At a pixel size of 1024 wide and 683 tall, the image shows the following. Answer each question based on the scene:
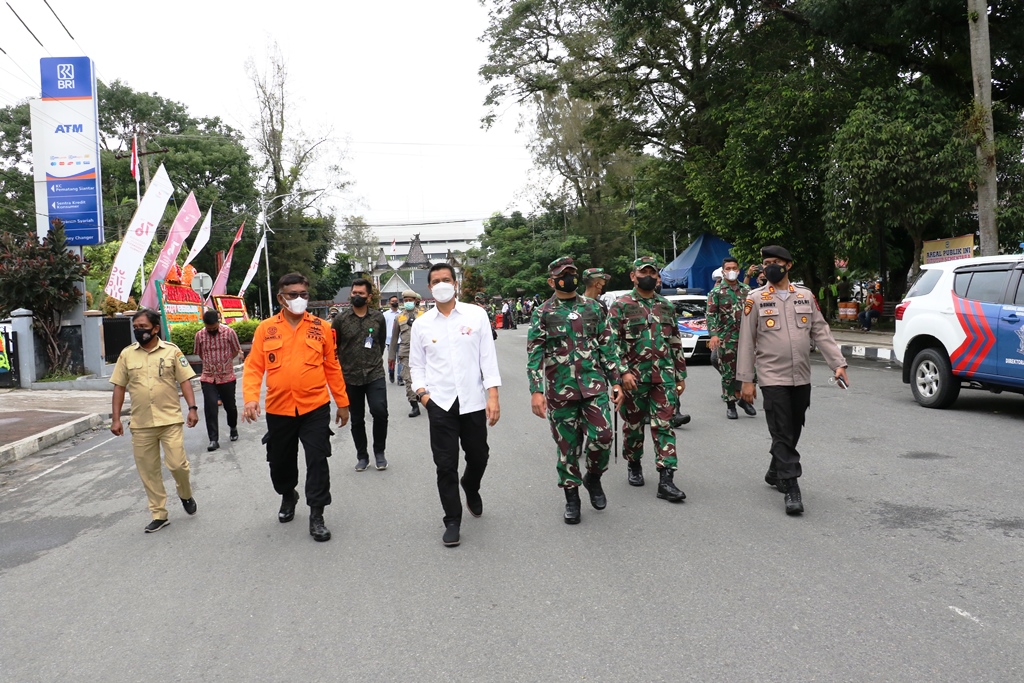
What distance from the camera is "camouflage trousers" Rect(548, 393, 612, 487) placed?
5.55 m

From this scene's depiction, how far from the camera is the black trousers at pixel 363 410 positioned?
7.81m

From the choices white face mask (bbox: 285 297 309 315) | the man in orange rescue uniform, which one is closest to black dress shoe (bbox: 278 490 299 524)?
the man in orange rescue uniform

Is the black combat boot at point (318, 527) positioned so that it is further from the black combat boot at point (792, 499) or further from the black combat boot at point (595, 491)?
the black combat boot at point (792, 499)

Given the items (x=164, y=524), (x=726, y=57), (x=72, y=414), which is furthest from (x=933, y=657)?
(x=726, y=57)

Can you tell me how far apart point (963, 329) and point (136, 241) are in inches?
716

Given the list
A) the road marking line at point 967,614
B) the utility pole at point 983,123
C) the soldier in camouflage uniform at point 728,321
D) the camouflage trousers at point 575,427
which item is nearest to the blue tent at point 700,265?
the utility pole at point 983,123

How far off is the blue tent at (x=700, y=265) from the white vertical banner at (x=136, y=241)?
1663cm

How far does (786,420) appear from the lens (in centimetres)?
570

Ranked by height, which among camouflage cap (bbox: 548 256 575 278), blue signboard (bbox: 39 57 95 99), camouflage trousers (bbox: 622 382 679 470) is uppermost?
blue signboard (bbox: 39 57 95 99)

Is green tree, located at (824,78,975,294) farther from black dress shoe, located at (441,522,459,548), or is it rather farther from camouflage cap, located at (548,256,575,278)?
black dress shoe, located at (441,522,459,548)

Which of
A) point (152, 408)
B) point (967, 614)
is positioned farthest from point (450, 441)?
Answer: point (967, 614)

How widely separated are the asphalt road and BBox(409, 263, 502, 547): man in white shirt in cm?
47

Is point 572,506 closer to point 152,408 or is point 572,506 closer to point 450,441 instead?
point 450,441

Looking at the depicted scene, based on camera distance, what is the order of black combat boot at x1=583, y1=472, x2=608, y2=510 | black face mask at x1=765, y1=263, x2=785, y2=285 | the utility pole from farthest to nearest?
the utility pole → black combat boot at x1=583, y1=472, x2=608, y2=510 → black face mask at x1=765, y1=263, x2=785, y2=285
